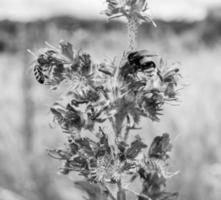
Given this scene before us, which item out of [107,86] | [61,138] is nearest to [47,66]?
[107,86]

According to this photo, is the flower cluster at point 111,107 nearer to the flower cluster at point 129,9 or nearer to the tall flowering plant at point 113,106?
the tall flowering plant at point 113,106

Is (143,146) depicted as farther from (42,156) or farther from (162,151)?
(42,156)

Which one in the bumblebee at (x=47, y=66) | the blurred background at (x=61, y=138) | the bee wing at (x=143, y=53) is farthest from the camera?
the blurred background at (x=61, y=138)

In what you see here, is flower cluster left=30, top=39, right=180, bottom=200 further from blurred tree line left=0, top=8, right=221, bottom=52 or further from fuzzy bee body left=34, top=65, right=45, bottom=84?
blurred tree line left=0, top=8, right=221, bottom=52

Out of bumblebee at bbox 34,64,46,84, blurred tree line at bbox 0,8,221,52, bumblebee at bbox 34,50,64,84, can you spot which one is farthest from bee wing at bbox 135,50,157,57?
blurred tree line at bbox 0,8,221,52

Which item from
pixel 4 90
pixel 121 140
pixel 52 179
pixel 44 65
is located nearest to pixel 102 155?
pixel 121 140

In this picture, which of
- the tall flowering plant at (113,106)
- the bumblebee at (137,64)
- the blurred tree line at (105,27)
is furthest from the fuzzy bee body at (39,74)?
the blurred tree line at (105,27)

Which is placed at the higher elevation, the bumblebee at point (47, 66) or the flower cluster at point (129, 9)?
the flower cluster at point (129, 9)

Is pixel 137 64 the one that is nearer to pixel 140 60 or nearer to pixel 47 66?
pixel 140 60
